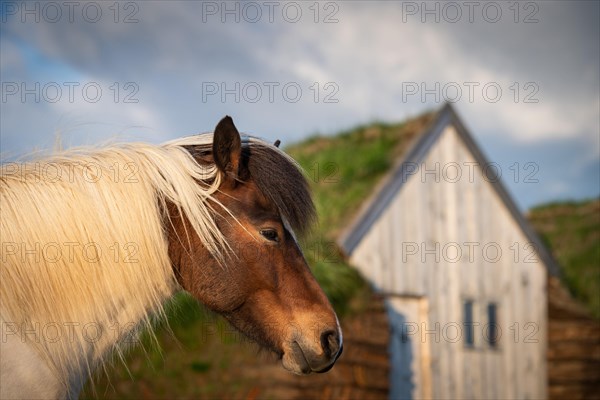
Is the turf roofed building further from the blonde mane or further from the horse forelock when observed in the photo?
the blonde mane

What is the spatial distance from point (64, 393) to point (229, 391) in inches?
267

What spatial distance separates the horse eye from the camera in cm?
295

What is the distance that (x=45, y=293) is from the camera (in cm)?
261

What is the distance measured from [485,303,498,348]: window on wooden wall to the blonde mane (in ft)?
38.4

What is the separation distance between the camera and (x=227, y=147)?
2.94 metres

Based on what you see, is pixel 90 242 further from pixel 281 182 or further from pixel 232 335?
pixel 232 335

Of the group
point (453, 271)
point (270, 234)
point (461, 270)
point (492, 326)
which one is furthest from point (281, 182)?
point (492, 326)

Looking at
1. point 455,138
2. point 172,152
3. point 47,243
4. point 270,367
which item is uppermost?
point 455,138

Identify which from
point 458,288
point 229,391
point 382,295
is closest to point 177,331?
point 229,391

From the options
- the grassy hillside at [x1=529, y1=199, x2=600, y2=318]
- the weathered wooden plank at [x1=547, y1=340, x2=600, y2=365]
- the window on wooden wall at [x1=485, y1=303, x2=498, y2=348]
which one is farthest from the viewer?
the grassy hillside at [x1=529, y1=199, x2=600, y2=318]

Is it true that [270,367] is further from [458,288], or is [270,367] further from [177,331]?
[458,288]

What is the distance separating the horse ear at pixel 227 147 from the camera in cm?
286

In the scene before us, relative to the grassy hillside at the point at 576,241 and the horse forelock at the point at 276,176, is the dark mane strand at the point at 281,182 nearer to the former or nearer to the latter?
the horse forelock at the point at 276,176

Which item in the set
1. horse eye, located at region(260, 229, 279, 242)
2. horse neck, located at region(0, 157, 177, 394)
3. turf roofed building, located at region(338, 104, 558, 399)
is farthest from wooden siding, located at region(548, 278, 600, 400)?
horse neck, located at region(0, 157, 177, 394)
